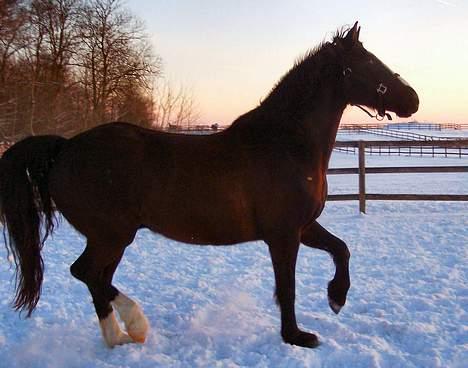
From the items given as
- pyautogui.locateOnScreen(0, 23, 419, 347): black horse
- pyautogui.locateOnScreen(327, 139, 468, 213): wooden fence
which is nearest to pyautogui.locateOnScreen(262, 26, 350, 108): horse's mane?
pyautogui.locateOnScreen(0, 23, 419, 347): black horse

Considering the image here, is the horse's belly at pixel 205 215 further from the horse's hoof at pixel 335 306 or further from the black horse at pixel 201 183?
the horse's hoof at pixel 335 306

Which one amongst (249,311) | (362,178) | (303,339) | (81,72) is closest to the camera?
(303,339)

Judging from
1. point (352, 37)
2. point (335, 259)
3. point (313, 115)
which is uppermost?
point (352, 37)

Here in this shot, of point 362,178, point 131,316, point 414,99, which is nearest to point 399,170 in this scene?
point 362,178

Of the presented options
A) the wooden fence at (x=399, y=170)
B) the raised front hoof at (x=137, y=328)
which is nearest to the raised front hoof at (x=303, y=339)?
the raised front hoof at (x=137, y=328)

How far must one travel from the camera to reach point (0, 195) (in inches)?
127

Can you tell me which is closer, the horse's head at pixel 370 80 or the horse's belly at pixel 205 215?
the horse's belly at pixel 205 215

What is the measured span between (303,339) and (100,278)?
4.94ft

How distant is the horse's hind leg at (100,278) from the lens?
10.2 feet

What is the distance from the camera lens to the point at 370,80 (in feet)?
10.9

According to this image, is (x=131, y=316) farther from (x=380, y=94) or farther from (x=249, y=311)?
(x=380, y=94)

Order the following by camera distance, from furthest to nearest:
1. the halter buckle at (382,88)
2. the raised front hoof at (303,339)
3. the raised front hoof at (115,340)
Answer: the halter buckle at (382,88) < the raised front hoof at (115,340) < the raised front hoof at (303,339)

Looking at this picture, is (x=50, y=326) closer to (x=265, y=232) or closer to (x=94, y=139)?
(x=94, y=139)

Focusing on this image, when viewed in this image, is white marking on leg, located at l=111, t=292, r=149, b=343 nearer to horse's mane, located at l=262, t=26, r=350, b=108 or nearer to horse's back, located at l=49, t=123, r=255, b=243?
horse's back, located at l=49, t=123, r=255, b=243
